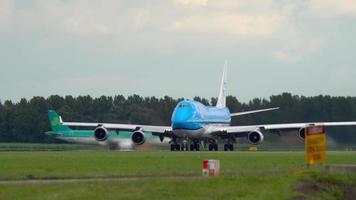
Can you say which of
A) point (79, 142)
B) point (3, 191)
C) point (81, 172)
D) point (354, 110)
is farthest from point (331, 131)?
point (3, 191)

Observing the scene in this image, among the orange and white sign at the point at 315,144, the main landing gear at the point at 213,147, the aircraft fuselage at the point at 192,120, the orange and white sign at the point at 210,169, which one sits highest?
the aircraft fuselage at the point at 192,120

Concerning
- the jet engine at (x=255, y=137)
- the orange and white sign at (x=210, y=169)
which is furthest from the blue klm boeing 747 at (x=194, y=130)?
the orange and white sign at (x=210, y=169)

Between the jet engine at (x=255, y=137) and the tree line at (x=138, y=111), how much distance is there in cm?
Result: 633

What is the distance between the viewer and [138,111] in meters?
117

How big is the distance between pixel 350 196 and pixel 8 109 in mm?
123484

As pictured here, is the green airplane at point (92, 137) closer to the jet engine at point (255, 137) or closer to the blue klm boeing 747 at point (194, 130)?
the blue klm boeing 747 at point (194, 130)

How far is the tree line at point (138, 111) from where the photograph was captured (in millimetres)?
95438

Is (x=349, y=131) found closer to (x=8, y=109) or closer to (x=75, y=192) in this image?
(x=75, y=192)

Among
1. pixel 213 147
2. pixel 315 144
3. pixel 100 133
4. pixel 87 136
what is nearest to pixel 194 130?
pixel 213 147

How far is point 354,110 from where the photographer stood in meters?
94.5

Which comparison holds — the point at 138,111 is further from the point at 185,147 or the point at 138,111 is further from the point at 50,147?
the point at 185,147

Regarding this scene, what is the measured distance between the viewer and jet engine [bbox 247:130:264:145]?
3290 inches

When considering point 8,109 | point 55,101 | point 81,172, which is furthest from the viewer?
point 55,101

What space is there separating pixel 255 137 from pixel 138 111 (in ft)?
115
